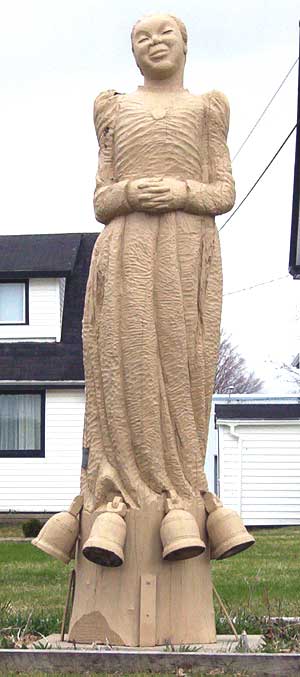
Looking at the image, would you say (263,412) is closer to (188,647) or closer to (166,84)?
(166,84)

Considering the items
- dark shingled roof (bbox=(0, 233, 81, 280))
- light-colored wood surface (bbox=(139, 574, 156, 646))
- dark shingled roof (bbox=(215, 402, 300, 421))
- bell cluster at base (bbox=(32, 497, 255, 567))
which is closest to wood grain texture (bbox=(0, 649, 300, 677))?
light-colored wood surface (bbox=(139, 574, 156, 646))

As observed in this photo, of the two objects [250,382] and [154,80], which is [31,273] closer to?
[154,80]

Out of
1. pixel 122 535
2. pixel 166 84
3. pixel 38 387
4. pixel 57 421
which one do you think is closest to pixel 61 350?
pixel 38 387

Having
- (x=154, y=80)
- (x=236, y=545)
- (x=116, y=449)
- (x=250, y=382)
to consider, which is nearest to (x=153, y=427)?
(x=116, y=449)

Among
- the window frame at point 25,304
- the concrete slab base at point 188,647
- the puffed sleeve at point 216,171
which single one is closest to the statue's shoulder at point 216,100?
the puffed sleeve at point 216,171

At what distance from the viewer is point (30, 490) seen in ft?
94.0

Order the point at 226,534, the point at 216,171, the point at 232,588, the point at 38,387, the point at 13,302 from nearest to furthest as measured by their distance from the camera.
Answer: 1. the point at 226,534
2. the point at 216,171
3. the point at 232,588
4. the point at 38,387
5. the point at 13,302

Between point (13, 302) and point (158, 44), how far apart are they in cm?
2166

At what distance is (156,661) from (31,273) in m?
22.5

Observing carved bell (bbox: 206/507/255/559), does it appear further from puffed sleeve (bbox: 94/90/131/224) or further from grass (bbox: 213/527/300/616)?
puffed sleeve (bbox: 94/90/131/224)

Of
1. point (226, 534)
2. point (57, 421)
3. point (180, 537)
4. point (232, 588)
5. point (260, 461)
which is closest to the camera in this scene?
point (180, 537)

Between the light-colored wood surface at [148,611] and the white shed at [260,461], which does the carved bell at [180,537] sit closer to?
the light-colored wood surface at [148,611]

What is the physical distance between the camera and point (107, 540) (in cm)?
711

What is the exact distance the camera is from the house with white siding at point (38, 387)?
2844 cm
